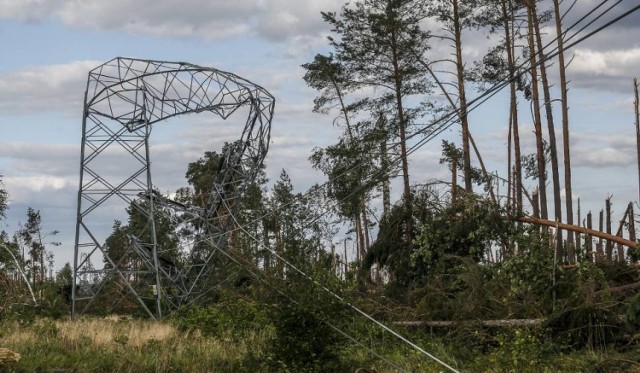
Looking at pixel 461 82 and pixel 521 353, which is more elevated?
pixel 461 82

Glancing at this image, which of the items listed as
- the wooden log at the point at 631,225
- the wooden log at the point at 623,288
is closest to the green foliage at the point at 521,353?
the wooden log at the point at 623,288

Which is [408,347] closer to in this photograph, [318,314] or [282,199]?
[318,314]

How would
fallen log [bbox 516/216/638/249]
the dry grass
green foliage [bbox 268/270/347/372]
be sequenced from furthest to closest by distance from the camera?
1. fallen log [bbox 516/216/638/249]
2. the dry grass
3. green foliage [bbox 268/270/347/372]

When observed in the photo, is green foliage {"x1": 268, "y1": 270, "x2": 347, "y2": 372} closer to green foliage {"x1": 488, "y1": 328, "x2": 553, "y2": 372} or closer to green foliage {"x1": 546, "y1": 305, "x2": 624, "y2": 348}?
green foliage {"x1": 488, "y1": 328, "x2": 553, "y2": 372}

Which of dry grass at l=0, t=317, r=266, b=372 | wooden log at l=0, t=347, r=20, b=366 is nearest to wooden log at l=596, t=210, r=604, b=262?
dry grass at l=0, t=317, r=266, b=372


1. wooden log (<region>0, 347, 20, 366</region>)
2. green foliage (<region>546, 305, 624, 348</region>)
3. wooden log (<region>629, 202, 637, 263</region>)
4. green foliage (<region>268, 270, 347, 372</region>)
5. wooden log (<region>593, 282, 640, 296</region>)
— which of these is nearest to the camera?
wooden log (<region>0, 347, 20, 366</region>)

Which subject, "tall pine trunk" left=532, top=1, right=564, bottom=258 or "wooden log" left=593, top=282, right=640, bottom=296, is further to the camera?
"tall pine trunk" left=532, top=1, right=564, bottom=258

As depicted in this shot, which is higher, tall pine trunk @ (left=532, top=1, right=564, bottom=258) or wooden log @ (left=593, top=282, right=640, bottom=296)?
tall pine trunk @ (left=532, top=1, right=564, bottom=258)

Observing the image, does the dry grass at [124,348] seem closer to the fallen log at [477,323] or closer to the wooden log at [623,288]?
the fallen log at [477,323]

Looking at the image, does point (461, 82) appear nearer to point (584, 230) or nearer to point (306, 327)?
point (584, 230)

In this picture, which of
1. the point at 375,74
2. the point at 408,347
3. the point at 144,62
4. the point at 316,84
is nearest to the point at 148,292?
the point at 144,62

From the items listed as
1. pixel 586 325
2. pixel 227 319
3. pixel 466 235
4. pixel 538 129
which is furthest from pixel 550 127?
pixel 586 325

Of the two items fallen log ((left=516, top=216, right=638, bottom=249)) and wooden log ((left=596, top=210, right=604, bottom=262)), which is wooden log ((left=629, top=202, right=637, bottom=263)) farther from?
fallen log ((left=516, top=216, right=638, bottom=249))

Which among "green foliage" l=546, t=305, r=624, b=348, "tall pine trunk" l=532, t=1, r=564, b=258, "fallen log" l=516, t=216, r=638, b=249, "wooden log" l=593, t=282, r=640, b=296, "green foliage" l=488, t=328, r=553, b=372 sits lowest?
"green foliage" l=488, t=328, r=553, b=372
